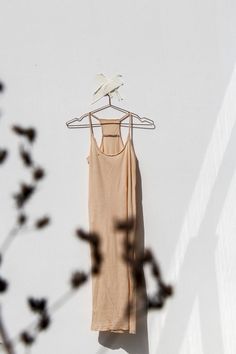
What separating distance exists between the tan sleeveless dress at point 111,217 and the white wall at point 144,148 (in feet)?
0.36

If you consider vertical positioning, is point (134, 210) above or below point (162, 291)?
above

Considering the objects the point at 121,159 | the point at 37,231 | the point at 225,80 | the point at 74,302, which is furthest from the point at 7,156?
the point at 225,80

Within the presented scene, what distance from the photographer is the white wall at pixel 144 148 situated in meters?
2.63

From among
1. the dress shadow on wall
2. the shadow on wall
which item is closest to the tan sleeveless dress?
the dress shadow on wall

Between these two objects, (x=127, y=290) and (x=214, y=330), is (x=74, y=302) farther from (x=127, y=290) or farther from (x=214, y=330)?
(x=214, y=330)

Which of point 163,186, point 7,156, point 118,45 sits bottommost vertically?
point 163,186

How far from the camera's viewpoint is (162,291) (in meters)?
2.67

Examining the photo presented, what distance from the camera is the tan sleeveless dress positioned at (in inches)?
98.9

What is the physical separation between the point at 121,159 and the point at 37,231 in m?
0.58

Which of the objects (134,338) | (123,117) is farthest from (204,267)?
(123,117)

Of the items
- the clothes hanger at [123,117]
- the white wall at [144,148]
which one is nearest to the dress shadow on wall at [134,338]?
the white wall at [144,148]

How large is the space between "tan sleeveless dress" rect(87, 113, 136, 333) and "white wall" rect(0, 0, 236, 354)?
0.36 feet

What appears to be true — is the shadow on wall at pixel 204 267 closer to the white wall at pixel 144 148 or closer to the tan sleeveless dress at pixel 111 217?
the white wall at pixel 144 148

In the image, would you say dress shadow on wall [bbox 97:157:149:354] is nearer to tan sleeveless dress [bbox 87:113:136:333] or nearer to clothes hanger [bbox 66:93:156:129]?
tan sleeveless dress [bbox 87:113:136:333]
